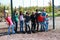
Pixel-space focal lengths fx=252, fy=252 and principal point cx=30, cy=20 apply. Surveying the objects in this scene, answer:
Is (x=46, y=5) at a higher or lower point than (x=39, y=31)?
higher

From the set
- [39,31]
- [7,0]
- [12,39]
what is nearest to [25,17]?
[39,31]

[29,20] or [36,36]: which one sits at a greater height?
[29,20]

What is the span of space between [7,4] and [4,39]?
9.13 metres

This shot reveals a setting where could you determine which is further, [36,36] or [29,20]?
[29,20]

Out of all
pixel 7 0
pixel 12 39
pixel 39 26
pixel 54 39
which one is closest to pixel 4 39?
pixel 12 39

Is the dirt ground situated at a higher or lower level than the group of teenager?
lower

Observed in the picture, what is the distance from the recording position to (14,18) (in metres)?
17.2

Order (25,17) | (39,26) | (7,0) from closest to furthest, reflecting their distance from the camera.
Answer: (25,17), (39,26), (7,0)

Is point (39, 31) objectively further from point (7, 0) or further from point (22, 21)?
point (7, 0)

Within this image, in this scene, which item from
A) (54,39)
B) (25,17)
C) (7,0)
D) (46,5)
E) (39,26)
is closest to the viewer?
(54,39)

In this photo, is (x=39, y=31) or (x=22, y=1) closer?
(x=39, y=31)

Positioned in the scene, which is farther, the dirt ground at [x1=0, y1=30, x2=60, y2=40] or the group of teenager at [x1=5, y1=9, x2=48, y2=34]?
the group of teenager at [x1=5, y1=9, x2=48, y2=34]

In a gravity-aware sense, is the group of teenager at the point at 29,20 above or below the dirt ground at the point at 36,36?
above

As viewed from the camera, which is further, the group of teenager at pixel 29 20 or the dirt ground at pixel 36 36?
the group of teenager at pixel 29 20
